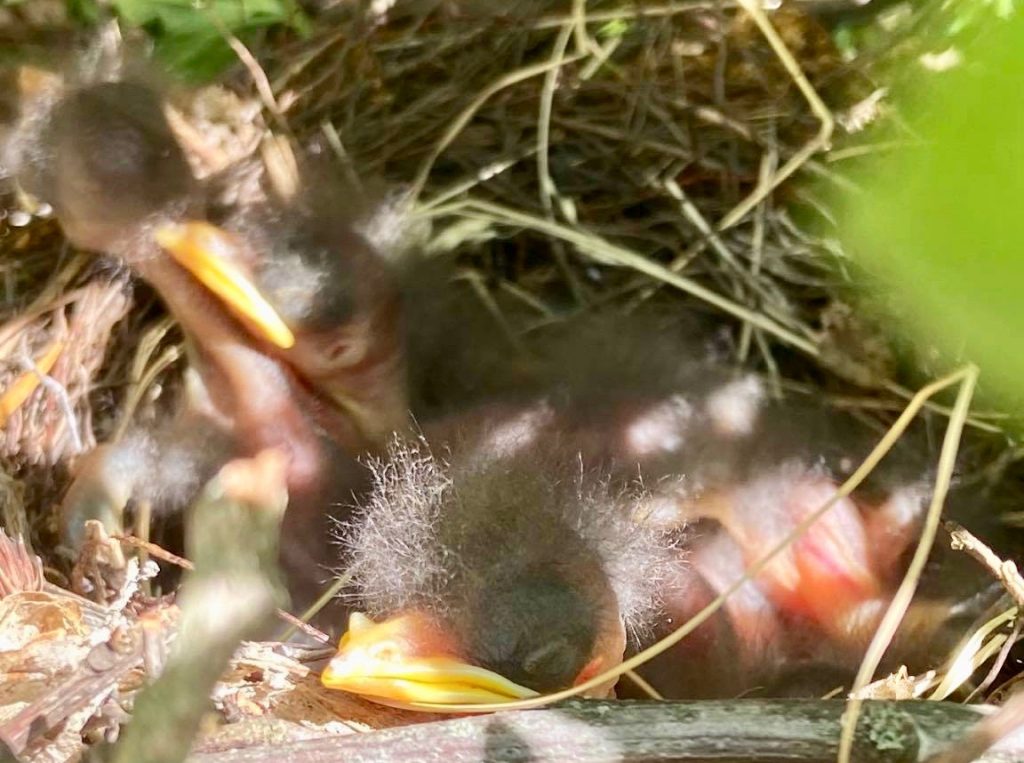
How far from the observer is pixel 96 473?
1.14 m

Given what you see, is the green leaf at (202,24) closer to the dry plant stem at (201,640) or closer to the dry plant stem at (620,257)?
the dry plant stem at (620,257)

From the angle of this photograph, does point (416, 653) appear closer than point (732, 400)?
Yes

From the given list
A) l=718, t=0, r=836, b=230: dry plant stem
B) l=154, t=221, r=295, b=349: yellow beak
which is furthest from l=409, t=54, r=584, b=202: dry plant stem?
l=154, t=221, r=295, b=349: yellow beak

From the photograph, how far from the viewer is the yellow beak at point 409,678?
0.77 m

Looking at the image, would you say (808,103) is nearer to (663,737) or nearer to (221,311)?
(221,311)

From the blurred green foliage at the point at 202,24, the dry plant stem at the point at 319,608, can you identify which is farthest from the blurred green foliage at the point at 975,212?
the blurred green foliage at the point at 202,24

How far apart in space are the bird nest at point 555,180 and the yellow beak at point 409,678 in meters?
0.46

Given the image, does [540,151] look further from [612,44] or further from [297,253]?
[297,253]

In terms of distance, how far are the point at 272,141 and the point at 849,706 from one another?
916mm

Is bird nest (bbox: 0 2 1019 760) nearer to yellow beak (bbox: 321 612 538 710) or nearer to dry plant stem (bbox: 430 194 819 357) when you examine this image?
dry plant stem (bbox: 430 194 819 357)

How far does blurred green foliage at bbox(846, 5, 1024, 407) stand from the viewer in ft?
0.49

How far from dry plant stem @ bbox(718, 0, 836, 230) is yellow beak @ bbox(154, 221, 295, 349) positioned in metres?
0.60

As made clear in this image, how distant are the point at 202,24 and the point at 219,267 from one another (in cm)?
38

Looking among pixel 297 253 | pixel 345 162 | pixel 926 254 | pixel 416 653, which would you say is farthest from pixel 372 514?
pixel 926 254
